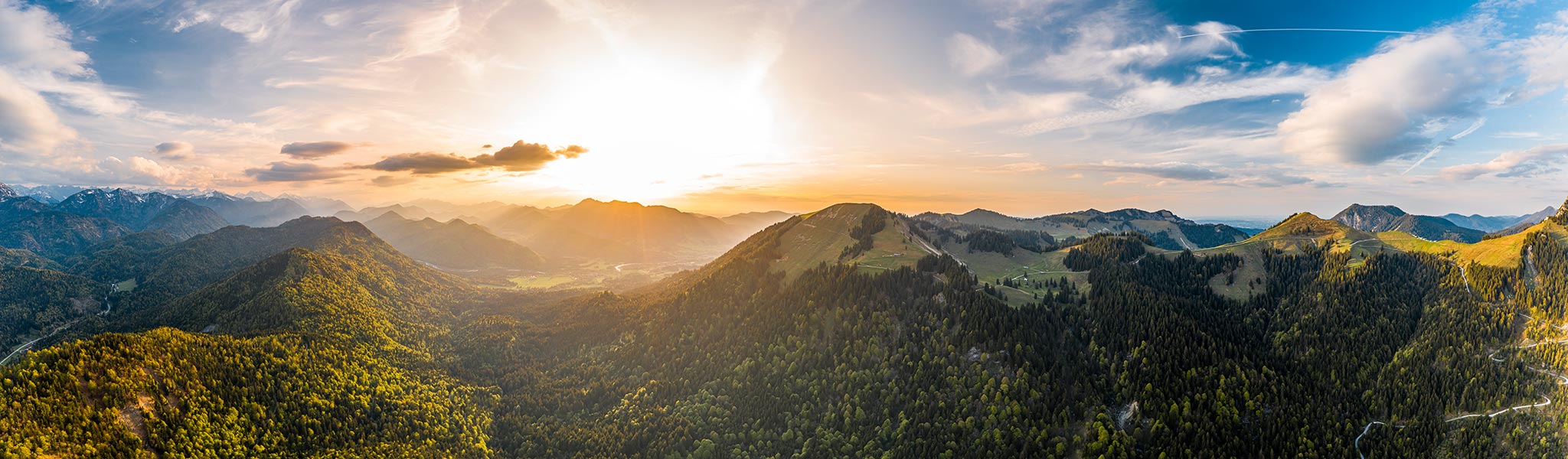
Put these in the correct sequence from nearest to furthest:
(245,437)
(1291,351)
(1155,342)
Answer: (245,437) → (1155,342) → (1291,351)

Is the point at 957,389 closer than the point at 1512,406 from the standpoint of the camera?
No

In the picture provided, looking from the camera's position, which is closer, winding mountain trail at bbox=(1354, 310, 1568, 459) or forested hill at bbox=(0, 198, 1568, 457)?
forested hill at bbox=(0, 198, 1568, 457)

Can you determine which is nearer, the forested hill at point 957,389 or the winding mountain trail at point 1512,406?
the forested hill at point 957,389

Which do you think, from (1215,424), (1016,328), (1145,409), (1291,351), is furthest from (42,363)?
(1291,351)

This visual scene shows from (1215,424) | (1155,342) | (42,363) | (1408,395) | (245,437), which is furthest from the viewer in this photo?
(1155,342)

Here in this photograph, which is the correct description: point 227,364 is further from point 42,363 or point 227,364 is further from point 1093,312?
point 1093,312

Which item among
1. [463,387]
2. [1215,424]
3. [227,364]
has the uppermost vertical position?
[227,364]

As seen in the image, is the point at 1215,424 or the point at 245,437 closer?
the point at 245,437

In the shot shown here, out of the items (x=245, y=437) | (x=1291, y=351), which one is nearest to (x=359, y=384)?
(x=245, y=437)

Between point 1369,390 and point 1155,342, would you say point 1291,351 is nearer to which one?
point 1369,390

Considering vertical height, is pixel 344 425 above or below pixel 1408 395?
below

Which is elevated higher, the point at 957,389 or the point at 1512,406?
the point at 1512,406
